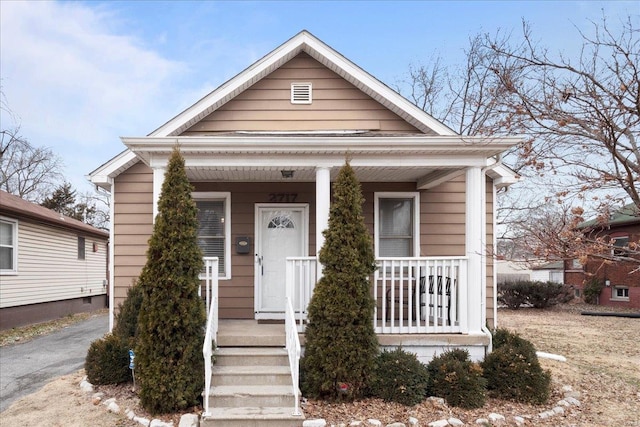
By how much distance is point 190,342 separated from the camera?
18.2ft

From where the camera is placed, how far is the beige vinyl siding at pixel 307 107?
816 centimetres

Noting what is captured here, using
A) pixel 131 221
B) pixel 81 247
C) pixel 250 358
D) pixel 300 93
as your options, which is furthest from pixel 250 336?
pixel 81 247

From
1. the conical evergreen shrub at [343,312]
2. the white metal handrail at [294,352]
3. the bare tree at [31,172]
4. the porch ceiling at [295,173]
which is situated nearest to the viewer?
the white metal handrail at [294,352]

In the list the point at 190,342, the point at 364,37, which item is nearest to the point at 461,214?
the point at 190,342

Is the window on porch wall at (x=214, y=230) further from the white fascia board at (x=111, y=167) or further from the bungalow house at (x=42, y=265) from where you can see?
the bungalow house at (x=42, y=265)

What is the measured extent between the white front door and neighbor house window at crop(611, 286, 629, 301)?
55.8 feet

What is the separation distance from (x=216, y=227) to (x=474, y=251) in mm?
4311

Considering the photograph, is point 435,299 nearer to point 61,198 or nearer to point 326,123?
point 326,123

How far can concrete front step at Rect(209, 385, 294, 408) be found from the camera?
5391mm

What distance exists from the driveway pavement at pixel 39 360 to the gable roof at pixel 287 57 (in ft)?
14.1

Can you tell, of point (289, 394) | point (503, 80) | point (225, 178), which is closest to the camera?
point (503, 80)

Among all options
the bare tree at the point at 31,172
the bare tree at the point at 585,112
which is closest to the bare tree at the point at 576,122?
the bare tree at the point at 585,112

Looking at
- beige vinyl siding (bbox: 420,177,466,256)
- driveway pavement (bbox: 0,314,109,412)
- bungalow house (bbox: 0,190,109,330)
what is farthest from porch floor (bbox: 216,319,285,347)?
bungalow house (bbox: 0,190,109,330)

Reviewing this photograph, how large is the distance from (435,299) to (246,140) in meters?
3.31
